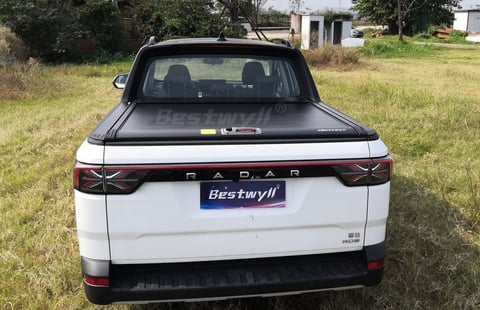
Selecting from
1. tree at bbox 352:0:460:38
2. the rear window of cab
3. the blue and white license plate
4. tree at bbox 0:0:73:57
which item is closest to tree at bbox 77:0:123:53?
tree at bbox 0:0:73:57

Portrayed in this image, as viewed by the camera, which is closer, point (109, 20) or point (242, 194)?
point (242, 194)

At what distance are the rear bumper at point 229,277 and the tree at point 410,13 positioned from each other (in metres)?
49.3

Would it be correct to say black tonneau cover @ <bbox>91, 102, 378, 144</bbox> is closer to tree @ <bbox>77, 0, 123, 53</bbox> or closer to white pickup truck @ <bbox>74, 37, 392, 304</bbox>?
white pickup truck @ <bbox>74, 37, 392, 304</bbox>

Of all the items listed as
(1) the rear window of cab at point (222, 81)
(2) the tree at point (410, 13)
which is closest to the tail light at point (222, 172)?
(1) the rear window of cab at point (222, 81)

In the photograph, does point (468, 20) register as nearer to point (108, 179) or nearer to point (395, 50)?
point (395, 50)

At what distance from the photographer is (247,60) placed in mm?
3668

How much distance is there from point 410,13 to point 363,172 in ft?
171

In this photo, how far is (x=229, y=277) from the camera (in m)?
2.27

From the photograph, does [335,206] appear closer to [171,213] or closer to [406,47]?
[171,213]

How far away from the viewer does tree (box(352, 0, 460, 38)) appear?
47.8m

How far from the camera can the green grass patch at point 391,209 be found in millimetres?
2986

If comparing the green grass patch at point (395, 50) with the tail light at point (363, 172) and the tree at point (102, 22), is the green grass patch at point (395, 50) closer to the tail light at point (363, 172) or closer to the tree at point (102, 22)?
the tree at point (102, 22)

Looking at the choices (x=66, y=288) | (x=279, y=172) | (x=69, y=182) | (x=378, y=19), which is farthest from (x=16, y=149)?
(x=378, y=19)

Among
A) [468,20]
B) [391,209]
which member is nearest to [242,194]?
[391,209]
